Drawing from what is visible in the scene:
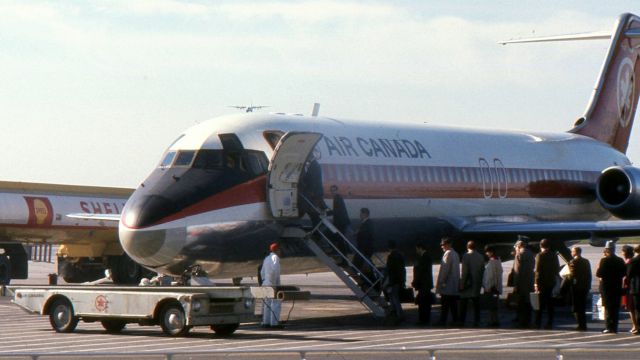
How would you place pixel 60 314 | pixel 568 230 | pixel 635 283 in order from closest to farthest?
pixel 635 283 < pixel 60 314 < pixel 568 230

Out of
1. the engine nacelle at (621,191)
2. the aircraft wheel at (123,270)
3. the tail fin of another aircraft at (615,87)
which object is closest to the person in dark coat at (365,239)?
the engine nacelle at (621,191)

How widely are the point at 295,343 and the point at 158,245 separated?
169 inches

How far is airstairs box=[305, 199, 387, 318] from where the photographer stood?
24203 millimetres

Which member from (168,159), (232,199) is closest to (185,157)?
(168,159)

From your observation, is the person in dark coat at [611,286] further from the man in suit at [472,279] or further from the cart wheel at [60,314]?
→ the cart wheel at [60,314]

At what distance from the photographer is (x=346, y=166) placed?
87.0ft

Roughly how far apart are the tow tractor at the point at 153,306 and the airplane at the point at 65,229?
A: 52.4ft

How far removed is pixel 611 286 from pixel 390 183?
24.7 feet

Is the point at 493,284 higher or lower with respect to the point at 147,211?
lower

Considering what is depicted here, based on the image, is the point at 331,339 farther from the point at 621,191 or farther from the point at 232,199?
the point at 621,191

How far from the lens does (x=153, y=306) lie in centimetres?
2050

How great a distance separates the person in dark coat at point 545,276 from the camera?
76.1ft

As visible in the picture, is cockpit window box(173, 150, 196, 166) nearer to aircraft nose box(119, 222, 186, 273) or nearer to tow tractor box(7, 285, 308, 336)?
aircraft nose box(119, 222, 186, 273)

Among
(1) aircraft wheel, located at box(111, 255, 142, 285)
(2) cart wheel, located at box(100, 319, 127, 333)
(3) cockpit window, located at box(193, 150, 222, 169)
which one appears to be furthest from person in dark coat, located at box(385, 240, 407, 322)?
(1) aircraft wheel, located at box(111, 255, 142, 285)
